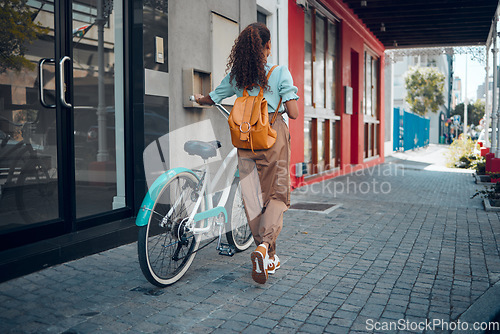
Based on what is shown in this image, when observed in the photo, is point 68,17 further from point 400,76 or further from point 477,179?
point 400,76

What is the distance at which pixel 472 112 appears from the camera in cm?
8519

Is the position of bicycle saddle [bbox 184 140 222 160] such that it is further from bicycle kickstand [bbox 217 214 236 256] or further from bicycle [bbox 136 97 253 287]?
bicycle kickstand [bbox 217 214 236 256]

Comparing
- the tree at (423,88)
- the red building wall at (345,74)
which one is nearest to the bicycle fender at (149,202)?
the red building wall at (345,74)

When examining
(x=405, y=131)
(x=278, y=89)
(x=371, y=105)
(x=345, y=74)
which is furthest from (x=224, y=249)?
(x=405, y=131)

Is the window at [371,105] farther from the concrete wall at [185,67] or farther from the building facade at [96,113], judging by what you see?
the concrete wall at [185,67]

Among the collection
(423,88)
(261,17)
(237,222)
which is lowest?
(237,222)

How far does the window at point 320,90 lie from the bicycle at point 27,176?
6.65m

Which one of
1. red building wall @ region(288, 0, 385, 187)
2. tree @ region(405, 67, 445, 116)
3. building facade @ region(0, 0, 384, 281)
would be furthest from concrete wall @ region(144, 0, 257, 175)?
tree @ region(405, 67, 445, 116)

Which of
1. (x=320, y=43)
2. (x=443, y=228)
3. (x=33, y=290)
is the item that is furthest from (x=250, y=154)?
(x=320, y=43)

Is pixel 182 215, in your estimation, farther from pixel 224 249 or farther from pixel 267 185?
pixel 267 185

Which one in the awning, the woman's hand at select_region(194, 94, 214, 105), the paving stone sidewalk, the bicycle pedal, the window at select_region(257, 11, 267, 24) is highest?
the awning

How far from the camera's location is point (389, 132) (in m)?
24.5

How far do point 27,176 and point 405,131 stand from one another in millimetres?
26655

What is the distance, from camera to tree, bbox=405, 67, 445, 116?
43594mm
